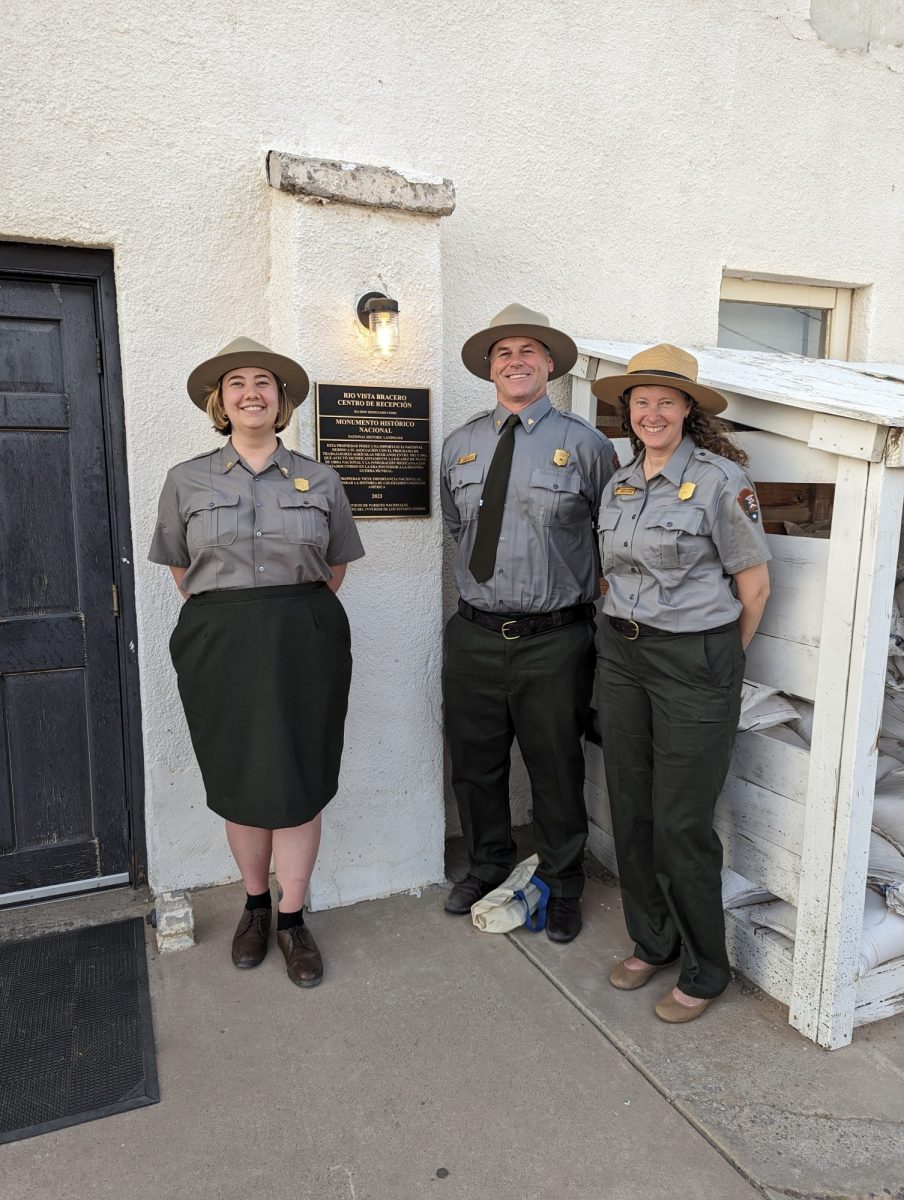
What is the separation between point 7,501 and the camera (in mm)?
3277

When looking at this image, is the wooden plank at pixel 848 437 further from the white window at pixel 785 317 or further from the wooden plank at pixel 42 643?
the wooden plank at pixel 42 643

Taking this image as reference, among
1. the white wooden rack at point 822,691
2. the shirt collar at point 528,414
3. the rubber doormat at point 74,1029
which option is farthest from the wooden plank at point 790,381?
the rubber doormat at point 74,1029

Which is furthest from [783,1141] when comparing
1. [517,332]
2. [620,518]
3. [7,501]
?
[7,501]

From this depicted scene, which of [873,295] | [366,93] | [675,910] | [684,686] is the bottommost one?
[675,910]

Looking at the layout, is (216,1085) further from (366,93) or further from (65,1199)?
(366,93)

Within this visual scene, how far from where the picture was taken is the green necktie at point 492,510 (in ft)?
10.4

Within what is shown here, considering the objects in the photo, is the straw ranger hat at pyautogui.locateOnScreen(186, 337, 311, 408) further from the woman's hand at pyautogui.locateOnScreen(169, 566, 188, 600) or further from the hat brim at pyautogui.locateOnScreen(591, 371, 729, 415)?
the hat brim at pyautogui.locateOnScreen(591, 371, 729, 415)

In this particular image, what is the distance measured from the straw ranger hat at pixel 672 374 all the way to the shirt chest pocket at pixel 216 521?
138 cm

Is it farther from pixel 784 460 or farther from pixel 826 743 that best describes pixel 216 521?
pixel 826 743

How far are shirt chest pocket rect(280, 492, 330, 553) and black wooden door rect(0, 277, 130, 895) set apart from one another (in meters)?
0.99

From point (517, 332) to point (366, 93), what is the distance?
126cm

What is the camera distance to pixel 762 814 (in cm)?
294

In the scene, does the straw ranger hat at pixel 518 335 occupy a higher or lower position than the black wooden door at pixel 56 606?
higher

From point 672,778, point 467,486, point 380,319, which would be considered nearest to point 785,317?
point 467,486
